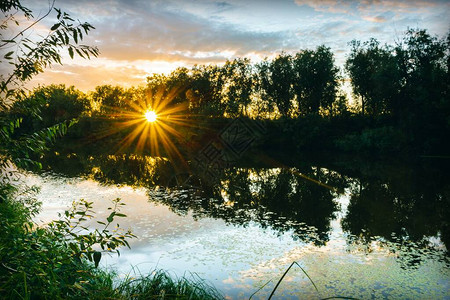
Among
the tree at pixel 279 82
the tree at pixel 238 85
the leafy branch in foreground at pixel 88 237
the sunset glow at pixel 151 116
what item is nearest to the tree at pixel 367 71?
the tree at pixel 279 82

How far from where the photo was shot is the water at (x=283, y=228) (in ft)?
23.9

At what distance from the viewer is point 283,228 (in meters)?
11.2

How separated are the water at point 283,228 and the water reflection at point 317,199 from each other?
0.06 m

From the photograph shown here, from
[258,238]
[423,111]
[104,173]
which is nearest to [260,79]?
Result: [423,111]

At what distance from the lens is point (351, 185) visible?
19.4m

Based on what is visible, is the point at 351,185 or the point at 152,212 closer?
the point at 152,212

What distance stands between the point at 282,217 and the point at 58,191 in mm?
11085

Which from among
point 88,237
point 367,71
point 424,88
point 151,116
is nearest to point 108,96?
point 151,116

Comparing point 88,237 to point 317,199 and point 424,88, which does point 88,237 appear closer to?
point 317,199

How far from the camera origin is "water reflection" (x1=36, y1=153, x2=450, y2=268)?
10.5m

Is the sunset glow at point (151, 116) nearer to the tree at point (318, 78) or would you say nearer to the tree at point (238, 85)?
the tree at point (238, 85)

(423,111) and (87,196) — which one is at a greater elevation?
(423,111)

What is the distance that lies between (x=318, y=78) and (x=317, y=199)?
37313 millimetres

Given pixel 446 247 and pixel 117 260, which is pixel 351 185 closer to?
pixel 446 247
